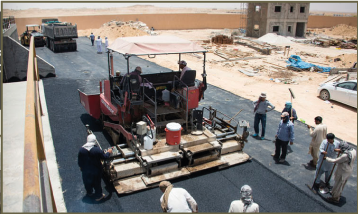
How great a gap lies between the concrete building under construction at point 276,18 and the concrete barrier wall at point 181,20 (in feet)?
31.6

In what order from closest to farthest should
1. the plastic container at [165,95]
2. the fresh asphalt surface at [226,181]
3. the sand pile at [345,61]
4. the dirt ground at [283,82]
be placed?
the fresh asphalt surface at [226,181], the plastic container at [165,95], the dirt ground at [283,82], the sand pile at [345,61]

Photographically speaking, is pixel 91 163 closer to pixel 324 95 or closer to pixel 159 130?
pixel 159 130

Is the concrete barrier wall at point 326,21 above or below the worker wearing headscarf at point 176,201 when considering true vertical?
above

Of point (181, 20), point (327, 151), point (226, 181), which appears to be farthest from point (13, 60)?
point (181, 20)

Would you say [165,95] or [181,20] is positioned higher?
[181,20]

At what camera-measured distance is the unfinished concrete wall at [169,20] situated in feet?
161

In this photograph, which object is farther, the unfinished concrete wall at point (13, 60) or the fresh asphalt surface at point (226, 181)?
the unfinished concrete wall at point (13, 60)

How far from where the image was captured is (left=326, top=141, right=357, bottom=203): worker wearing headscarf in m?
5.26

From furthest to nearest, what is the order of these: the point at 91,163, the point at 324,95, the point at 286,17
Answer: the point at 286,17 < the point at 324,95 < the point at 91,163

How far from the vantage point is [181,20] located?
5475 centimetres

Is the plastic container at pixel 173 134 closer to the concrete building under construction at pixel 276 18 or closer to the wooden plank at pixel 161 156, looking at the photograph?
the wooden plank at pixel 161 156

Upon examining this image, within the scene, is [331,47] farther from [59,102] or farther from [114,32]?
[59,102]

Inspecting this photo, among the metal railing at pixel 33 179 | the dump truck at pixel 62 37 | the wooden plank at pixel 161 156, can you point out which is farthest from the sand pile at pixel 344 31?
the metal railing at pixel 33 179

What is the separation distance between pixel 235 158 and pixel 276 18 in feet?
116
